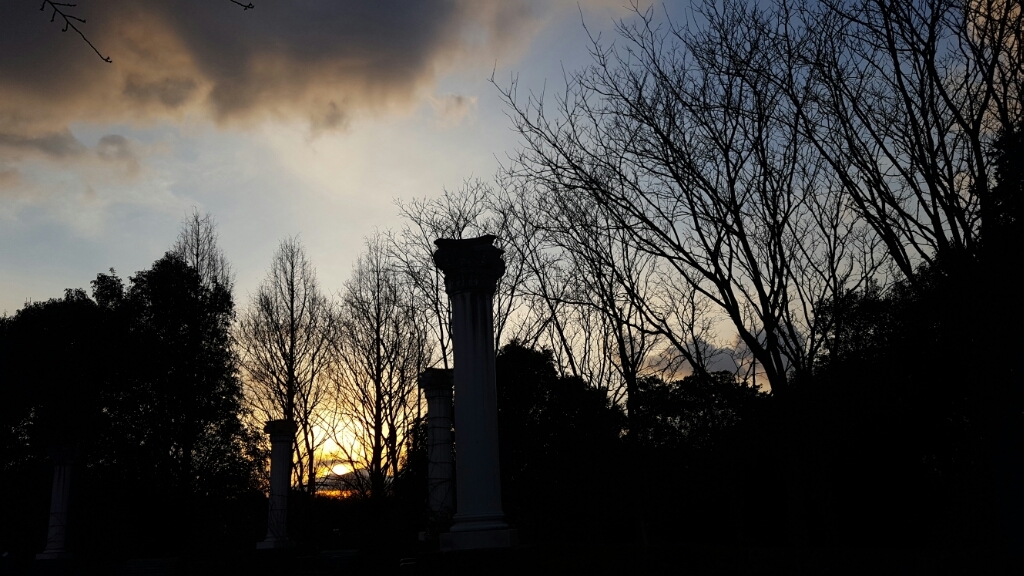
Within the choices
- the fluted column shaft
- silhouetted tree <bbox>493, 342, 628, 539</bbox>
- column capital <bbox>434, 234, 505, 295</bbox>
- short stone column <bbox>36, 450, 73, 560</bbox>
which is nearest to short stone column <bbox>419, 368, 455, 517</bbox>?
silhouetted tree <bbox>493, 342, 628, 539</bbox>

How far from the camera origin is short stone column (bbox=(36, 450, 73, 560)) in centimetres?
1791

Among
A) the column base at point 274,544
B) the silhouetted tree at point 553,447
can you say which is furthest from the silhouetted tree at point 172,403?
the silhouetted tree at point 553,447

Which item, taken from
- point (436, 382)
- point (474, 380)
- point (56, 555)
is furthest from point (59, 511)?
point (474, 380)

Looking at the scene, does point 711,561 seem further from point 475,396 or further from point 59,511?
point 59,511

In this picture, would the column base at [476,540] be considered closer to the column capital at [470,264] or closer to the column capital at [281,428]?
the column capital at [470,264]

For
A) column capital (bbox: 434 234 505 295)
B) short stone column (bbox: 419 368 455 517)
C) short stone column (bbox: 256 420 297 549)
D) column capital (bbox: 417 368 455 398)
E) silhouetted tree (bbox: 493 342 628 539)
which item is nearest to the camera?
column capital (bbox: 434 234 505 295)

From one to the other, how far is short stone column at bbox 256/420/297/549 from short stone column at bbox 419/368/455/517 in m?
5.18

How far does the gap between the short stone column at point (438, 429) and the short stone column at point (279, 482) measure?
5184 millimetres

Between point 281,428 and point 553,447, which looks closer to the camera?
point 281,428

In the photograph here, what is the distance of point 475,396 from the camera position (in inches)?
310

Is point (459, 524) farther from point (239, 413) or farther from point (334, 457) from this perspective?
point (239, 413)

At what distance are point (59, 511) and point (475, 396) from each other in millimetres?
15328

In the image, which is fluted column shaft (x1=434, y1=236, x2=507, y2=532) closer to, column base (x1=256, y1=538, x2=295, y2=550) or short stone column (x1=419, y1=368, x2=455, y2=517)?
short stone column (x1=419, y1=368, x2=455, y2=517)

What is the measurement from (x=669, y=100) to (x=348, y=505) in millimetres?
18433
